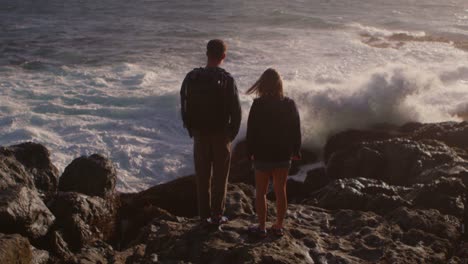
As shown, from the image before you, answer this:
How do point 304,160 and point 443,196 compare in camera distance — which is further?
point 304,160

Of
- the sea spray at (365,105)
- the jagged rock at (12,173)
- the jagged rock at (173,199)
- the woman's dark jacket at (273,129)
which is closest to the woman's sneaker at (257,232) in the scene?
the woman's dark jacket at (273,129)

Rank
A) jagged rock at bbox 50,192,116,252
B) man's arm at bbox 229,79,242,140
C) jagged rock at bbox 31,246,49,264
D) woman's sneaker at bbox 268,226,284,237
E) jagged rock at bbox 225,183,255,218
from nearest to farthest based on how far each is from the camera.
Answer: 1. man's arm at bbox 229,79,242,140
2. woman's sneaker at bbox 268,226,284,237
3. jagged rock at bbox 31,246,49,264
4. jagged rock at bbox 225,183,255,218
5. jagged rock at bbox 50,192,116,252

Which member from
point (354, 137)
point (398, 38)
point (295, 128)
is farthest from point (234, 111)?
point (398, 38)

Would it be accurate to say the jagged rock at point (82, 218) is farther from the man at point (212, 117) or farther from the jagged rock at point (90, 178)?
the man at point (212, 117)

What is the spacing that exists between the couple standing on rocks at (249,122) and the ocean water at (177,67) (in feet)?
16.4

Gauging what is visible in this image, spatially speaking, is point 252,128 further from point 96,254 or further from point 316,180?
point 316,180

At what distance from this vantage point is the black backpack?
495 cm

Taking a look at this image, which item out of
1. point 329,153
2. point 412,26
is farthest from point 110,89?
point 412,26

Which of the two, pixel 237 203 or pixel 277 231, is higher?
pixel 277 231

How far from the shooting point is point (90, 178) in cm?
792

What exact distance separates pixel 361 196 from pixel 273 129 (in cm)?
249

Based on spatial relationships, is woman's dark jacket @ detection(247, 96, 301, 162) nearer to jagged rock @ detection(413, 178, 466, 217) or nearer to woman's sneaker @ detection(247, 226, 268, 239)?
woman's sneaker @ detection(247, 226, 268, 239)

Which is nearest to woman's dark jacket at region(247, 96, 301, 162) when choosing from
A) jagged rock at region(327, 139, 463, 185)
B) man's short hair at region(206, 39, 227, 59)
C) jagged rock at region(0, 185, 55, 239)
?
man's short hair at region(206, 39, 227, 59)

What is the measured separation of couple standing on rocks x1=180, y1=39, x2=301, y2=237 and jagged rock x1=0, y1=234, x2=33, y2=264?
158 centimetres
